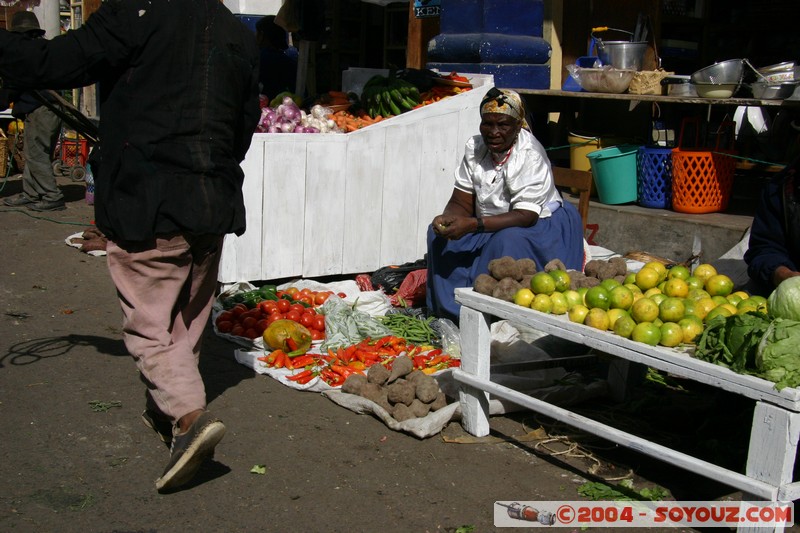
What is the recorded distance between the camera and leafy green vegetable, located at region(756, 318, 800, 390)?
3.00 m

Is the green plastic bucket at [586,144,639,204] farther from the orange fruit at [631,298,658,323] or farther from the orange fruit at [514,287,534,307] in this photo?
the orange fruit at [631,298,658,323]

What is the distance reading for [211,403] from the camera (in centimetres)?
465

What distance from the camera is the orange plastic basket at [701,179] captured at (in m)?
6.92

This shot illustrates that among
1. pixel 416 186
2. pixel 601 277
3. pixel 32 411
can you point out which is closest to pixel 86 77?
pixel 32 411

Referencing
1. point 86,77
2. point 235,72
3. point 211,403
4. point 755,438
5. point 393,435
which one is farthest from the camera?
point 211,403

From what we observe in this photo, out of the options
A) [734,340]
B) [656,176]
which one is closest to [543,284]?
[734,340]

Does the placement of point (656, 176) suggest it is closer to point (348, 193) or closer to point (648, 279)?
point (348, 193)

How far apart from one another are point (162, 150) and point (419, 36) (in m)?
7.62

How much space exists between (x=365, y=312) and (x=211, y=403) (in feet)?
5.83

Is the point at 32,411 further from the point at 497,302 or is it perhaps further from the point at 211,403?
the point at 497,302

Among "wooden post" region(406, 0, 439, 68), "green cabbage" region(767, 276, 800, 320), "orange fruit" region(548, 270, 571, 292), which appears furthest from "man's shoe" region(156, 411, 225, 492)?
"wooden post" region(406, 0, 439, 68)

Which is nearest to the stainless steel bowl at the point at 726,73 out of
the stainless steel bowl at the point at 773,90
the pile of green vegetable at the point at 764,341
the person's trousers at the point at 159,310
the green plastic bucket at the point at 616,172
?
the stainless steel bowl at the point at 773,90

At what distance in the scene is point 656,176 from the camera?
289 inches

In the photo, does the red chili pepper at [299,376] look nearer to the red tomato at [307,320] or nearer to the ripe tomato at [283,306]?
the red tomato at [307,320]
